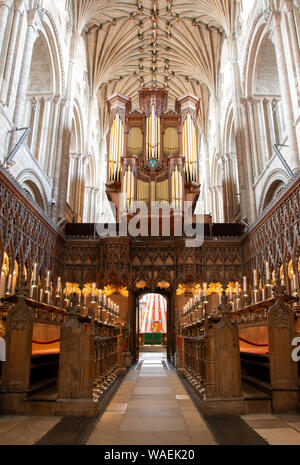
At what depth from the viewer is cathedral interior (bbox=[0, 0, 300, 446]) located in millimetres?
4461

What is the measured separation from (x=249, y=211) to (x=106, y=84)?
55.4 feet

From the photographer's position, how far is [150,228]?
15719 millimetres

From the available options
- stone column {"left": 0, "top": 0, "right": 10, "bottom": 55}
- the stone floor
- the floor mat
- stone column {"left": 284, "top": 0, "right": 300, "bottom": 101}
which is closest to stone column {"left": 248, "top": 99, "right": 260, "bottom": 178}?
stone column {"left": 284, "top": 0, "right": 300, "bottom": 101}

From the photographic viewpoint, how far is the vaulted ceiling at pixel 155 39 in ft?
68.3

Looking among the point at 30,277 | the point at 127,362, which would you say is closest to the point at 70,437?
the point at 127,362

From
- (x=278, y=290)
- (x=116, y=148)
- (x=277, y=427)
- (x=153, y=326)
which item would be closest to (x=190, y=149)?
(x=116, y=148)

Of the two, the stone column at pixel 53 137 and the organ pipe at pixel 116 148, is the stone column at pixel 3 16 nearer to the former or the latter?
the stone column at pixel 53 137

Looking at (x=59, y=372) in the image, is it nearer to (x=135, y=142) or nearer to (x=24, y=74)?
(x=24, y=74)

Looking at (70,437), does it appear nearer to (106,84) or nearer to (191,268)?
(191,268)

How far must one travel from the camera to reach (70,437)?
341 centimetres

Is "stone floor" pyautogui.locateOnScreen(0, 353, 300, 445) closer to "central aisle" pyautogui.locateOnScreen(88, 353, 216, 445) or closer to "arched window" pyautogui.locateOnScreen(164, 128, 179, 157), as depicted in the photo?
"central aisle" pyautogui.locateOnScreen(88, 353, 216, 445)

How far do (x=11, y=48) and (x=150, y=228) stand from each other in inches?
333

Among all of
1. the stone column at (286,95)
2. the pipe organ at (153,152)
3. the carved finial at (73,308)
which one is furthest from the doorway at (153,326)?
the carved finial at (73,308)

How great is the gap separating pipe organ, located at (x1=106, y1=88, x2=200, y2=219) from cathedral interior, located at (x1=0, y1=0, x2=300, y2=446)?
9 centimetres
